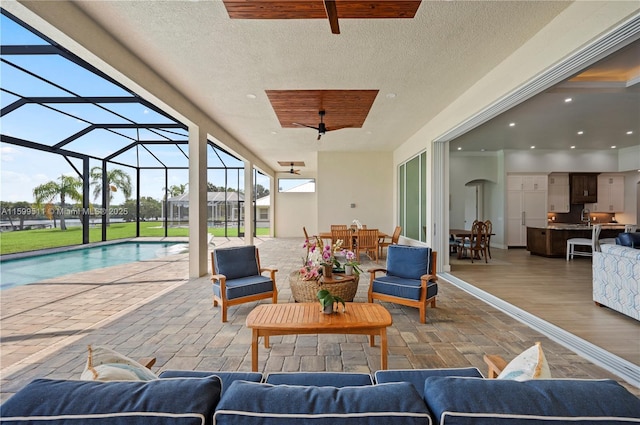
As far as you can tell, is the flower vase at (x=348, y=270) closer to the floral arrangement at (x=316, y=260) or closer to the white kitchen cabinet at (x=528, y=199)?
the floral arrangement at (x=316, y=260)

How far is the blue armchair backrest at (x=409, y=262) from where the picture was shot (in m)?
3.91

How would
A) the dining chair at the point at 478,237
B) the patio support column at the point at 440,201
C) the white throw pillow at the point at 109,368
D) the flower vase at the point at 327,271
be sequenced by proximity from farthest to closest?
the dining chair at the point at 478,237, the patio support column at the point at 440,201, the flower vase at the point at 327,271, the white throw pillow at the point at 109,368

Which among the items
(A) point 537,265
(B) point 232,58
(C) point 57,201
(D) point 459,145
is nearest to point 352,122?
(B) point 232,58

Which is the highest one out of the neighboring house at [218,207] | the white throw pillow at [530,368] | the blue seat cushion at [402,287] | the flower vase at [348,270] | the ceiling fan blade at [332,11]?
the ceiling fan blade at [332,11]

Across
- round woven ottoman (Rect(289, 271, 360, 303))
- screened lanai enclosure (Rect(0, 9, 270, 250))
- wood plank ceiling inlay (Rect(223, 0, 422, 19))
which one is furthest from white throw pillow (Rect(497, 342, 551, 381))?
screened lanai enclosure (Rect(0, 9, 270, 250))

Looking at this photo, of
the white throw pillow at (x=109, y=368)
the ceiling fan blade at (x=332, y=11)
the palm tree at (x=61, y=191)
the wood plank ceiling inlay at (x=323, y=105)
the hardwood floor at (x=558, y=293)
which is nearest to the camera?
the white throw pillow at (x=109, y=368)

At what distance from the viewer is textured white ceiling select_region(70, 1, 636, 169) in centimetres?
279

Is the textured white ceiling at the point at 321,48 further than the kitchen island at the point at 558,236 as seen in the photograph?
No

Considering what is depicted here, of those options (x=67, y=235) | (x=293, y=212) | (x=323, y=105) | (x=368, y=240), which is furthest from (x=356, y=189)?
(x=67, y=235)

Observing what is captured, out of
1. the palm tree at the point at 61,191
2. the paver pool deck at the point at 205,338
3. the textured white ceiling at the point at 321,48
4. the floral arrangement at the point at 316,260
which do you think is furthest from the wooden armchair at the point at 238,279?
the palm tree at the point at 61,191

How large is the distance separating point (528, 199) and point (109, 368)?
11.7m

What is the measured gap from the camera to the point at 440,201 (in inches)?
234

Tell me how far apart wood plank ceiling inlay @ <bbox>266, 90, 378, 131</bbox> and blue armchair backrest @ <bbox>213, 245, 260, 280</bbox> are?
2634 millimetres

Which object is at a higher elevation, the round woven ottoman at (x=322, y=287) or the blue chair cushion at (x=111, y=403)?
the blue chair cushion at (x=111, y=403)
